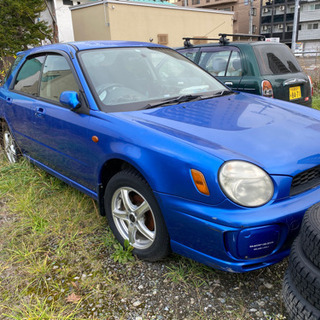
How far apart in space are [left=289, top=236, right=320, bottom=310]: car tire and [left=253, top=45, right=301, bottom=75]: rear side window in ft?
12.2

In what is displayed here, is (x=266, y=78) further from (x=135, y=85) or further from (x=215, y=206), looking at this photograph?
(x=215, y=206)

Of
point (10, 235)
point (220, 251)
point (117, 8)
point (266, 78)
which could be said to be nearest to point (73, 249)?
point (10, 235)

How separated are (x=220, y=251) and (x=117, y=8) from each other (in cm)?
1777

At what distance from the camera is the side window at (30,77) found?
10.7ft

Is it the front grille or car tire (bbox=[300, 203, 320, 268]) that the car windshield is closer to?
the front grille

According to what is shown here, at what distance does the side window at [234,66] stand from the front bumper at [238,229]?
3.55 meters

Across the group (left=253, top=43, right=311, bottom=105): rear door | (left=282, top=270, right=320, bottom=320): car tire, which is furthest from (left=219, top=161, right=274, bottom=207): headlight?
(left=253, top=43, right=311, bottom=105): rear door

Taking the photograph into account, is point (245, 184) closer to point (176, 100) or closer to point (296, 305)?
point (296, 305)

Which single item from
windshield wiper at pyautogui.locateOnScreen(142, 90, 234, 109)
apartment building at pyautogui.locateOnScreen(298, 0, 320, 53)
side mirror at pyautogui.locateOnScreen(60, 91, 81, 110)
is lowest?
apartment building at pyautogui.locateOnScreen(298, 0, 320, 53)

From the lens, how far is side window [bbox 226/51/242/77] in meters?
4.95

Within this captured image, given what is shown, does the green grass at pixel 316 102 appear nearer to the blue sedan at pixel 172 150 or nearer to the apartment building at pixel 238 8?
the blue sedan at pixel 172 150

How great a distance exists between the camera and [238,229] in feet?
5.12

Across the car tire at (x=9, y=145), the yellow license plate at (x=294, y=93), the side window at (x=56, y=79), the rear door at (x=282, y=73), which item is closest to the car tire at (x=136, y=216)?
the side window at (x=56, y=79)

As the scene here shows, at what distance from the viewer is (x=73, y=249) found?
2.40 m
